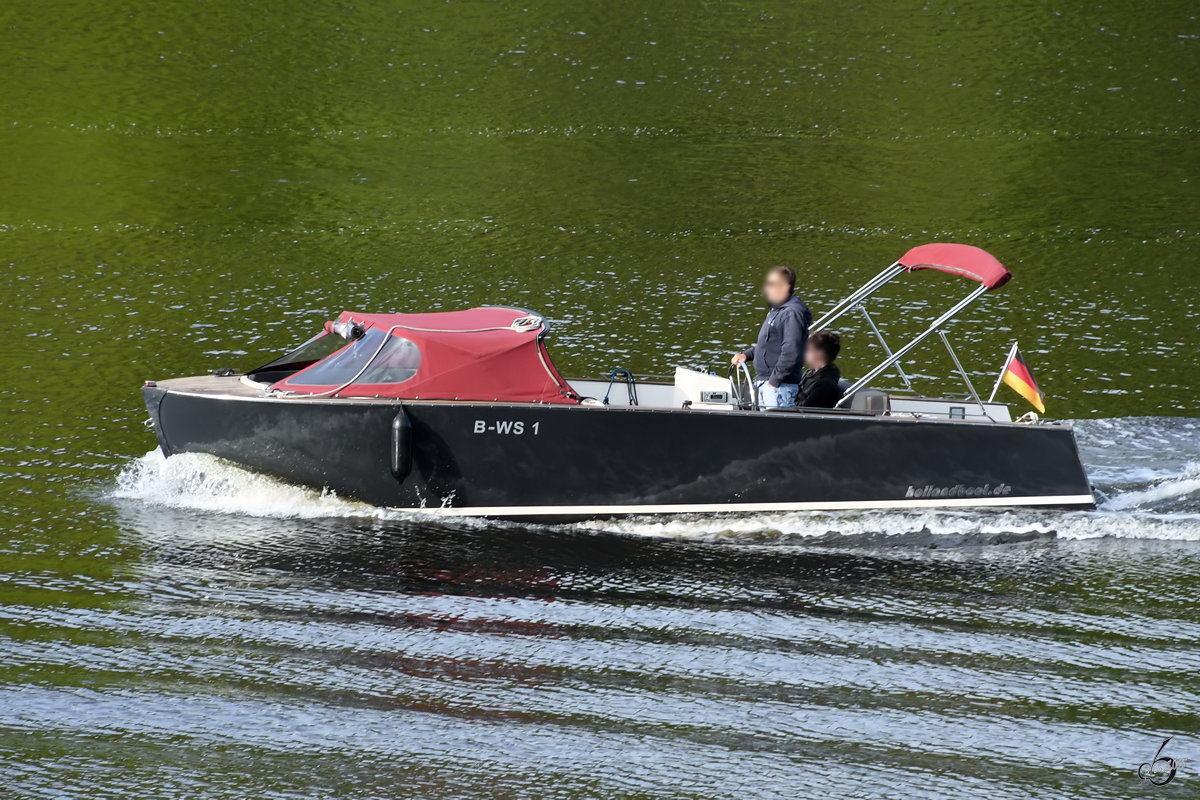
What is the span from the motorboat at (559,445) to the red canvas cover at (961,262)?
5cm

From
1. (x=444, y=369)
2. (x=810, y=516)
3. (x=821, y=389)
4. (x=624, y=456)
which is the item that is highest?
(x=444, y=369)

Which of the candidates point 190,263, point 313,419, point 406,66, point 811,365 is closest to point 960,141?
point 406,66

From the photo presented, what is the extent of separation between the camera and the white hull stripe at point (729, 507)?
11.9 meters

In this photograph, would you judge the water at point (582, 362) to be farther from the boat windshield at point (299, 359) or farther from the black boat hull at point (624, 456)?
the boat windshield at point (299, 359)

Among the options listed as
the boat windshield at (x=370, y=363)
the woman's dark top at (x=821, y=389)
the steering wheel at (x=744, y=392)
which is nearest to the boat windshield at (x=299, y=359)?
the boat windshield at (x=370, y=363)

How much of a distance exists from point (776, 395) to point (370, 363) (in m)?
3.54

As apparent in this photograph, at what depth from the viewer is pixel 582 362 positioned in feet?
54.9

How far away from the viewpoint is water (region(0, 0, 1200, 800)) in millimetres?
8109

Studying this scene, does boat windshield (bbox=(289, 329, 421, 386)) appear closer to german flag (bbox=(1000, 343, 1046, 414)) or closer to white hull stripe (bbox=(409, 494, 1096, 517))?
white hull stripe (bbox=(409, 494, 1096, 517))

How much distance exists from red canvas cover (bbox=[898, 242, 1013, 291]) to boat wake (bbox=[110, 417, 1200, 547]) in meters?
2.05

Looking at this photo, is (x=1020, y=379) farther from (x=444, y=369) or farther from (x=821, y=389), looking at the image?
(x=444, y=369)

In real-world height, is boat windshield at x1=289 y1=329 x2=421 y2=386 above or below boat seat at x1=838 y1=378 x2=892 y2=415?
above

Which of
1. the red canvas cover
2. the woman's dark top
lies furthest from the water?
the red canvas cover

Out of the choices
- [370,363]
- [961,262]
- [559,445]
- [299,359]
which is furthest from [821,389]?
[299,359]
